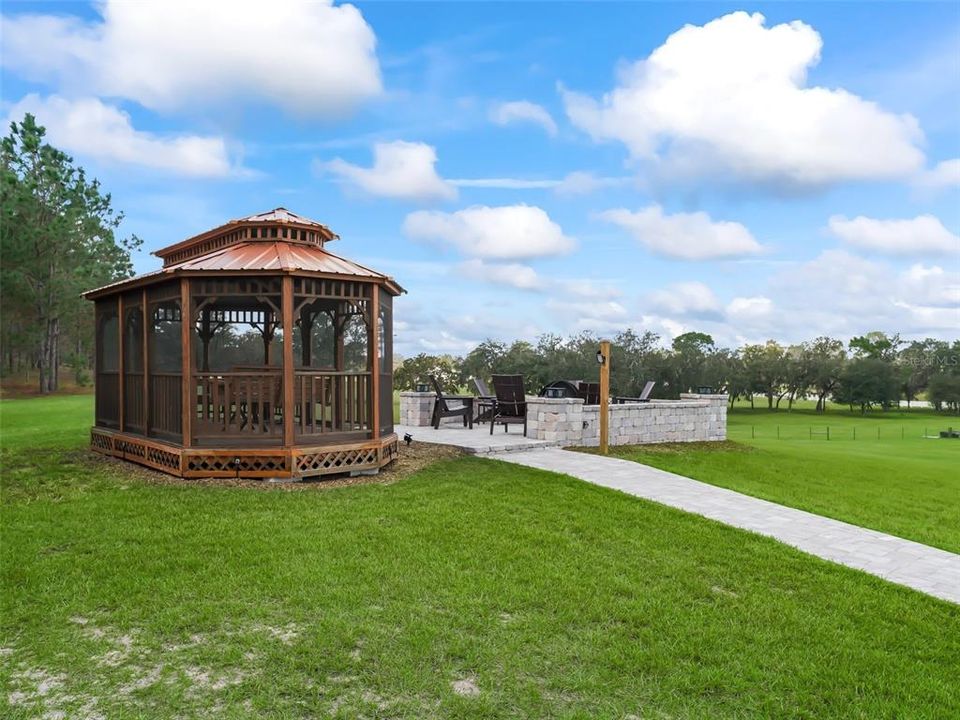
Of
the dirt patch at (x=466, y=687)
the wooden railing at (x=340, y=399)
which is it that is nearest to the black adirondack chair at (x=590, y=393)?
the wooden railing at (x=340, y=399)

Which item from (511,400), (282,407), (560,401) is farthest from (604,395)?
(282,407)

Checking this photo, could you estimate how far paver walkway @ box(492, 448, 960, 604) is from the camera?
546cm

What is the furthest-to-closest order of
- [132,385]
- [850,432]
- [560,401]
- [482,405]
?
[850,432], [482,405], [560,401], [132,385]

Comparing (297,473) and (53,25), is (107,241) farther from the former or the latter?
(297,473)

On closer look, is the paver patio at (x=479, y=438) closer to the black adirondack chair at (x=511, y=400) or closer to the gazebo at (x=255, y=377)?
the black adirondack chair at (x=511, y=400)

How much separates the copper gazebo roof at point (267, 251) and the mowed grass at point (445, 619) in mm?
3117

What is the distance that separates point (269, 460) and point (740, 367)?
45293 mm

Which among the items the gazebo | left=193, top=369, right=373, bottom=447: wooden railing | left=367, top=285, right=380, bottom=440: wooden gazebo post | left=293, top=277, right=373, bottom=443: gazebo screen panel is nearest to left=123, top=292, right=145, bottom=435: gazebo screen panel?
the gazebo

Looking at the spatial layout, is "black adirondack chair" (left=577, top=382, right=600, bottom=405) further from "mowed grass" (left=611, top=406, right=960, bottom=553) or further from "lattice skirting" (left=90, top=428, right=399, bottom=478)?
"lattice skirting" (left=90, top=428, right=399, bottom=478)

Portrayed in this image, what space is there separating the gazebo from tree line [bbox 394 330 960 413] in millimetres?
21620

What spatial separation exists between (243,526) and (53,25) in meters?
8.33

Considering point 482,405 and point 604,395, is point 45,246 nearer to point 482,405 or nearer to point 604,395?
point 482,405

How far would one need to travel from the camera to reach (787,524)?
683 cm

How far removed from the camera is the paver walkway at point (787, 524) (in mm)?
5465
